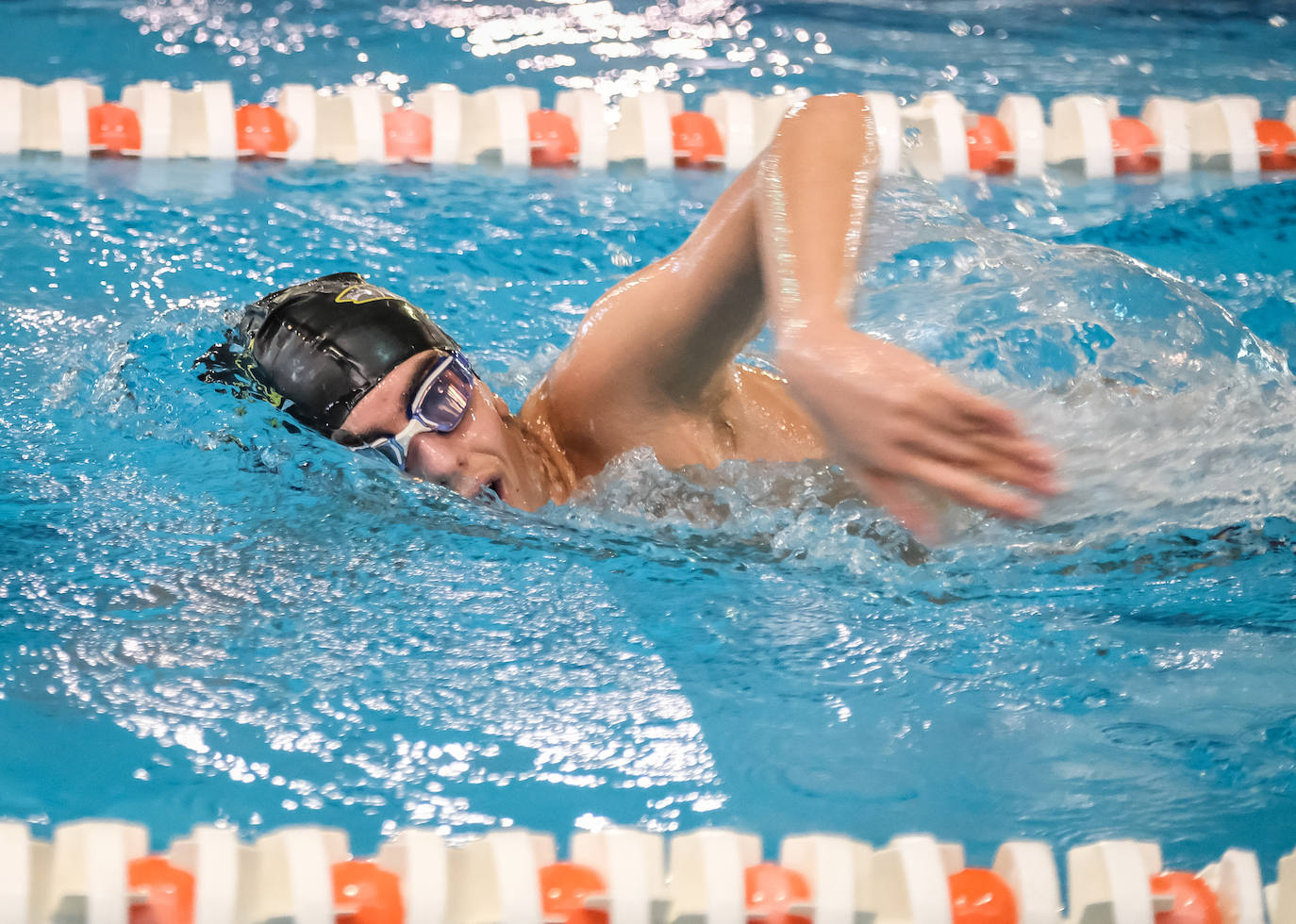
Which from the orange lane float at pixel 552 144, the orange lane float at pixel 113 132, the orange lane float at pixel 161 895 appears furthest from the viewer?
the orange lane float at pixel 552 144

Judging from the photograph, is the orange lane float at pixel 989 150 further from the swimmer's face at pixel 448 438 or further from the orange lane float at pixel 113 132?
the orange lane float at pixel 113 132

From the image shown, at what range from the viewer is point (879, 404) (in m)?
1.16

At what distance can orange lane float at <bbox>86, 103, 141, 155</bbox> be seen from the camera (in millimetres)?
3652

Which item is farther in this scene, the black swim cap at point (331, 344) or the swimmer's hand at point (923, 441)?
the black swim cap at point (331, 344)

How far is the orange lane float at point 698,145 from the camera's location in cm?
379

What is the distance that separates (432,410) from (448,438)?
0.16 ft

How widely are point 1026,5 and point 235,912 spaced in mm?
4880

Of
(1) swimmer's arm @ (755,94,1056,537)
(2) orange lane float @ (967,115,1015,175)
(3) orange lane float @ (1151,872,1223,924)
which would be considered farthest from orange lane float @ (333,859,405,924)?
(2) orange lane float @ (967,115,1015,175)

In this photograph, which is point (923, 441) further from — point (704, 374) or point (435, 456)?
point (435, 456)

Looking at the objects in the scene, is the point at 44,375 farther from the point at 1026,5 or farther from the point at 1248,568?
the point at 1026,5

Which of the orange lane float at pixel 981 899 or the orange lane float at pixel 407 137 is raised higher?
the orange lane float at pixel 407 137

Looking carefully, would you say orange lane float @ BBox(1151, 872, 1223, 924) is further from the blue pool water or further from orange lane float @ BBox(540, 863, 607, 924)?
orange lane float @ BBox(540, 863, 607, 924)

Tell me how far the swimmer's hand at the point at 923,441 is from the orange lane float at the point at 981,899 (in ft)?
1.94

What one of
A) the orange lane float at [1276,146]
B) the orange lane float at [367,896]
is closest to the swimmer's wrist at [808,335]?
the orange lane float at [367,896]
